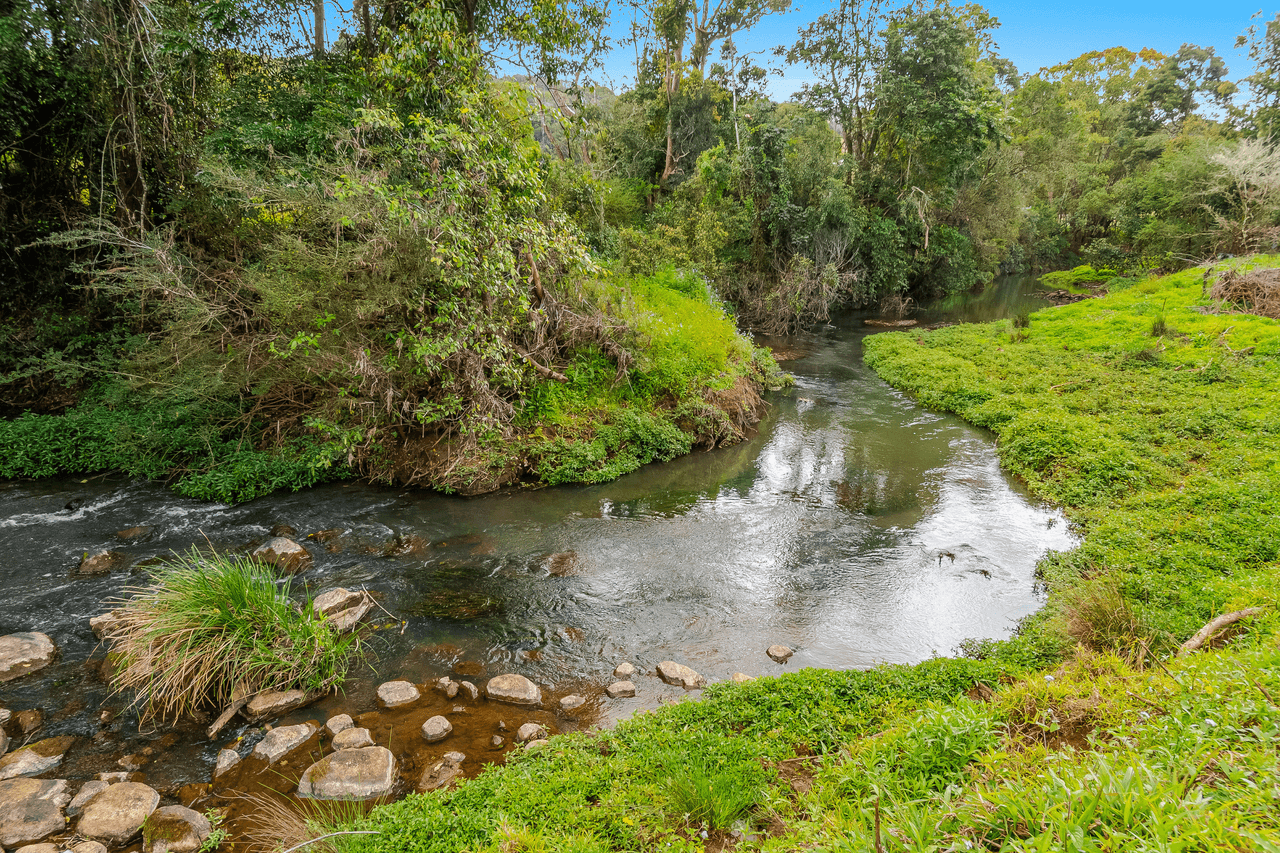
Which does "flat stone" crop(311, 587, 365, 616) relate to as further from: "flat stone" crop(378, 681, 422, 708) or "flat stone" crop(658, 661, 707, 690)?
"flat stone" crop(658, 661, 707, 690)

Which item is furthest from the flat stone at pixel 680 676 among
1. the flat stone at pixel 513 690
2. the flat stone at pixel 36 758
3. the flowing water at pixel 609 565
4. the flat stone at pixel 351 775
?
the flat stone at pixel 36 758

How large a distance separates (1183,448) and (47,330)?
2310 centimetres

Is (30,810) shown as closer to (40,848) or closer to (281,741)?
(40,848)

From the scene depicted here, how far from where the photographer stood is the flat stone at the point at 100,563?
301 inches

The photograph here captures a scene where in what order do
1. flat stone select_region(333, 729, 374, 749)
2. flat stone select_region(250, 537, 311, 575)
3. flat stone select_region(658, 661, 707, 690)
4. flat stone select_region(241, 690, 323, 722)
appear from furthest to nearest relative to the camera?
flat stone select_region(250, 537, 311, 575)
flat stone select_region(658, 661, 707, 690)
flat stone select_region(241, 690, 323, 722)
flat stone select_region(333, 729, 374, 749)

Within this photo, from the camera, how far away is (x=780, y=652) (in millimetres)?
6598

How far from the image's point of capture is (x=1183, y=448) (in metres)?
10.7

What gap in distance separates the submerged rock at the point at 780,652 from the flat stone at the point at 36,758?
Answer: 6.95 metres

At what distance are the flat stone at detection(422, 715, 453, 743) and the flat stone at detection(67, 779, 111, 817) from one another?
2455 mm

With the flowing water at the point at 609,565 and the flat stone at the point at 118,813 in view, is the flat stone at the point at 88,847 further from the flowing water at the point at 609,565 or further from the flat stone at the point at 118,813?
the flowing water at the point at 609,565

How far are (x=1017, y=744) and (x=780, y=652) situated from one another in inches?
117

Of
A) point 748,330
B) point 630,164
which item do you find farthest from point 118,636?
point 630,164

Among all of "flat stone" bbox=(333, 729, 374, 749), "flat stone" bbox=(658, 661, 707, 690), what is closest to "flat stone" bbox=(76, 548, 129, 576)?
"flat stone" bbox=(333, 729, 374, 749)

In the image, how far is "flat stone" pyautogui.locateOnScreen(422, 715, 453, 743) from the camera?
5.20 meters
